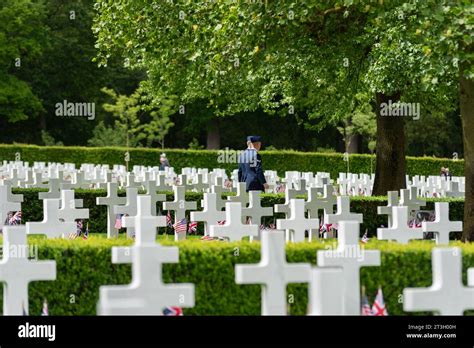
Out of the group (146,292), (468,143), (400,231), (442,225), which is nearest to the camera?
(146,292)

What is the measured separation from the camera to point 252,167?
58.6 feet

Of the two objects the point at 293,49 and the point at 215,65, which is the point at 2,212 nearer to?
the point at 215,65

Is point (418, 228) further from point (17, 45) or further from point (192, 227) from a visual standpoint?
point (17, 45)

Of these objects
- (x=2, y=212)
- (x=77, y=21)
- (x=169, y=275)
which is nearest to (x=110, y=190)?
(x=2, y=212)

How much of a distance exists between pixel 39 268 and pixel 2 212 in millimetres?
6562

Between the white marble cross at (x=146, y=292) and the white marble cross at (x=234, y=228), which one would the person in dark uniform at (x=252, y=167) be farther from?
the white marble cross at (x=146, y=292)

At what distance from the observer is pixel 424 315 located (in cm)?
861

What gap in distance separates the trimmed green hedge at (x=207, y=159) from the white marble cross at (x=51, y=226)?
3384 centimetres

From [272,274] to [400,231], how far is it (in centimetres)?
387

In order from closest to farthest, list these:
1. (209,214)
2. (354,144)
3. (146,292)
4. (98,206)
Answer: (146,292), (209,214), (98,206), (354,144)

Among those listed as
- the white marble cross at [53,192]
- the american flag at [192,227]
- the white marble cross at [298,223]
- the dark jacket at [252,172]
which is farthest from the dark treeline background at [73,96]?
the white marble cross at [298,223]

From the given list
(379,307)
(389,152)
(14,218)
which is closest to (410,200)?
(14,218)

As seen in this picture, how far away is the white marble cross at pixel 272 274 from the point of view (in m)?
7.77

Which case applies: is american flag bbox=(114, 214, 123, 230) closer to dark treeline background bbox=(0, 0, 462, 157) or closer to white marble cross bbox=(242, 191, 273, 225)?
white marble cross bbox=(242, 191, 273, 225)
